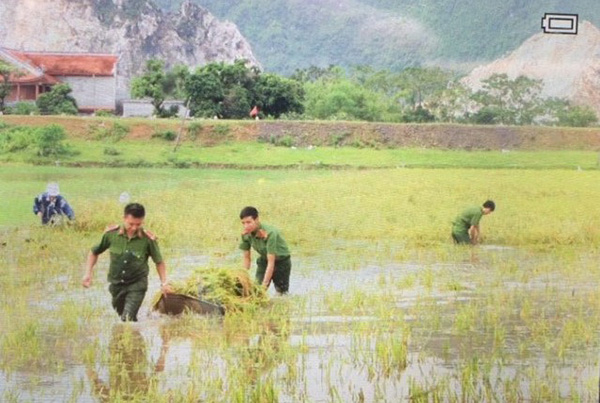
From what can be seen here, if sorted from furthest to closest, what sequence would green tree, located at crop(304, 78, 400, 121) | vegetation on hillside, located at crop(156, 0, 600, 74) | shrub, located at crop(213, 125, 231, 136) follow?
green tree, located at crop(304, 78, 400, 121) → shrub, located at crop(213, 125, 231, 136) → vegetation on hillside, located at crop(156, 0, 600, 74)

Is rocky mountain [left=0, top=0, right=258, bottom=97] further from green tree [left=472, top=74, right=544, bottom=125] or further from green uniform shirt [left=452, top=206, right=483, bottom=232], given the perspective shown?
green tree [left=472, top=74, right=544, bottom=125]

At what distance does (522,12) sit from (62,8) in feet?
10.3

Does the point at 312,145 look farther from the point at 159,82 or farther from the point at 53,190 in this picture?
the point at 53,190

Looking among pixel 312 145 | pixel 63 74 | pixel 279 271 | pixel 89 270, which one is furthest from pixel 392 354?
pixel 312 145

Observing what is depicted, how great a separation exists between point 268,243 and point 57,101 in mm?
3473

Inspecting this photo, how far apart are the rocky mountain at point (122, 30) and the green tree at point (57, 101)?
29cm

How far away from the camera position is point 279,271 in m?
7.89

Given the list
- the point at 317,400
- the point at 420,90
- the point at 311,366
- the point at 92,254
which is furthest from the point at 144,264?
the point at 420,90

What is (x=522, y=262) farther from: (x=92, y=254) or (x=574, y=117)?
(x=92, y=254)

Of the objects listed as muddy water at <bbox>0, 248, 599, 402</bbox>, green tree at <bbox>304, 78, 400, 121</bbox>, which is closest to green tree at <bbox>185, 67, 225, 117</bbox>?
green tree at <bbox>304, 78, 400, 121</bbox>

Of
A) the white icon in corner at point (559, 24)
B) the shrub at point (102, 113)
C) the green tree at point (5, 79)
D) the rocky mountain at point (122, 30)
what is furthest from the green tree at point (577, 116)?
the white icon in corner at point (559, 24)

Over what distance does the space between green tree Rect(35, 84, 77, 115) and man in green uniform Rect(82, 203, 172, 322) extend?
157 inches

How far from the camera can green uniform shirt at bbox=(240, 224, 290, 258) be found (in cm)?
757

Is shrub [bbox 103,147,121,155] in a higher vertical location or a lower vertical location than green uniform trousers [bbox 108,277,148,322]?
higher
